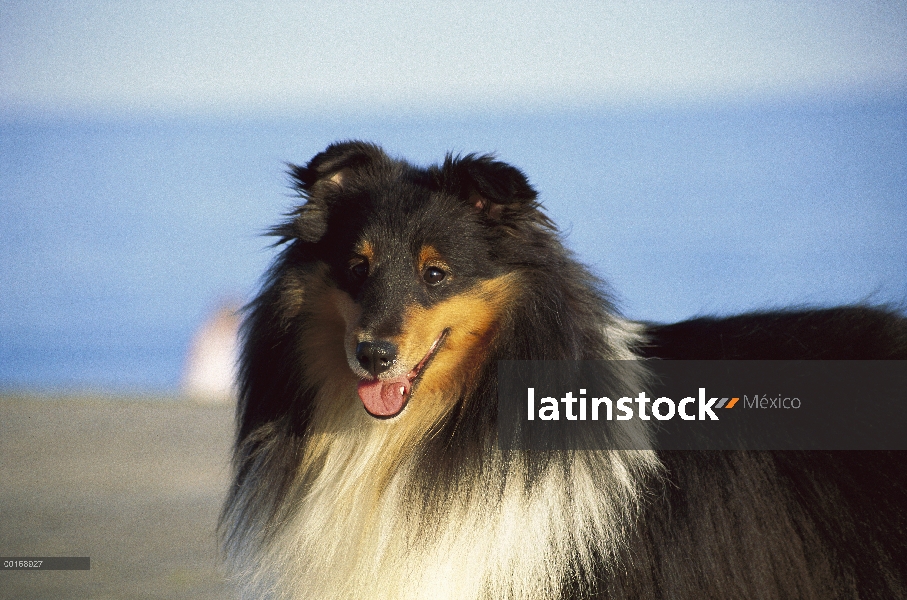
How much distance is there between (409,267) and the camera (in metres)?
3.04

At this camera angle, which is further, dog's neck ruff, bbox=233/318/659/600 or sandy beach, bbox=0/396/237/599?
sandy beach, bbox=0/396/237/599

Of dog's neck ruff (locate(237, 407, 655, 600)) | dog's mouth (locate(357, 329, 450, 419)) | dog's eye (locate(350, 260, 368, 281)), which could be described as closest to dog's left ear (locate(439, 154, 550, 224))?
dog's eye (locate(350, 260, 368, 281))

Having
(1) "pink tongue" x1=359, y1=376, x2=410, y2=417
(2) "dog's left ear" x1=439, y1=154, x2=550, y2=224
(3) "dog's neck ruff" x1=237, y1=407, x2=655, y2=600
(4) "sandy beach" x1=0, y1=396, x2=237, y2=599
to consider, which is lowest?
(4) "sandy beach" x1=0, y1=396, x2=237, y2=599

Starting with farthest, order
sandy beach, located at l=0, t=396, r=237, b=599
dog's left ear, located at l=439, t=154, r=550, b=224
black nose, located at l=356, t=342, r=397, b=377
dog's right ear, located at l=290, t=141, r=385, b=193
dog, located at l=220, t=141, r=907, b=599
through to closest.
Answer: sandy beach, located at l=0, t=396, r=237, b=599, dog's right ear, located at l=290, t=141, r=385, b=193, dog's left ear, located at l=439, t=154, r=550, b=224, dog, located at l=220, t=141, r=907, b=599, black nose, located at l=356, t=342, r=397, b=377

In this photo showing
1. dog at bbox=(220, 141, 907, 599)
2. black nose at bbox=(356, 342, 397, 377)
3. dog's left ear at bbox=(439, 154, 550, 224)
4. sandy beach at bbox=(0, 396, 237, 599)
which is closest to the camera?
black nose at bbox=(356, 342, 397, 377)

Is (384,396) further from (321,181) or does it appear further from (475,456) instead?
(321,181)

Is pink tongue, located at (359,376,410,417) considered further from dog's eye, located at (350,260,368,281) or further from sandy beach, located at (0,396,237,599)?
sandy beach, located at (0,396,237,599)

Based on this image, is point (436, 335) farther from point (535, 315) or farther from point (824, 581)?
point (824, 581)

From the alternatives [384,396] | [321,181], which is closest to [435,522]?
[384,396]

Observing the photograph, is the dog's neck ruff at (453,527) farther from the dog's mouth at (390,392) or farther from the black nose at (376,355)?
the black nose at (376,355)

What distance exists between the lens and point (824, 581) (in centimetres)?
313

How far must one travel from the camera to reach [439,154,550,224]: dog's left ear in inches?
121

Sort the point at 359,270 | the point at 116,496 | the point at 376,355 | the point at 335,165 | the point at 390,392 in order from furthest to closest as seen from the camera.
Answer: the point at 116,496 < the point at 335,165 < the point at 359,270 < the point at 390,392 < the point at 376,355

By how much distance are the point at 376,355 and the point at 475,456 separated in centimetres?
52
